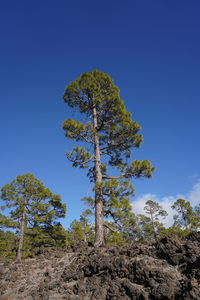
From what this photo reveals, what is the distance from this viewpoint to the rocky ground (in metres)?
4.46

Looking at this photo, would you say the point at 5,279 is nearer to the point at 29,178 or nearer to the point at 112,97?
the point at 112,97

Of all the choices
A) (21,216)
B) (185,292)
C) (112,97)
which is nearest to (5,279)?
(185,292)

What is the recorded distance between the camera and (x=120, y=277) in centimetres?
530

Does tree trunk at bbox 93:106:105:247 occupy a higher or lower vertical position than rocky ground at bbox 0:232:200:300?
higher

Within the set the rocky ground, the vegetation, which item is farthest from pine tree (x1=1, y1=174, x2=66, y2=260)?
the rocky ground

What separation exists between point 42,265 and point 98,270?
106 inches

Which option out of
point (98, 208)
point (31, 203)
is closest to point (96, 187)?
point (98, 208)

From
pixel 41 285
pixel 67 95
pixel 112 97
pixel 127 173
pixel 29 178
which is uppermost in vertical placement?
pixel 67 95

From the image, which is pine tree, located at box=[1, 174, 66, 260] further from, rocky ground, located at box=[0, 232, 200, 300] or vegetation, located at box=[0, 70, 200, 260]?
rocky ground, located at box=[0, 232, 200, 300]

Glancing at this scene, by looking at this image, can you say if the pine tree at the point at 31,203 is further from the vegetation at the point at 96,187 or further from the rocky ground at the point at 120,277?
the rocky ground at the point at 120,277

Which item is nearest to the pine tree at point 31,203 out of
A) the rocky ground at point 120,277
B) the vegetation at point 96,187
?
the vegetation at point 96,187

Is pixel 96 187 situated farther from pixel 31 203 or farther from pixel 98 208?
pixel 31 203

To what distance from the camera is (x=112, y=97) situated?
42.0 ft

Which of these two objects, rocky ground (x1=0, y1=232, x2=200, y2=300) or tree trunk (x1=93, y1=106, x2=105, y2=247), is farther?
tree trunk (x1=93, y1=106, x2=105, y2=247)
